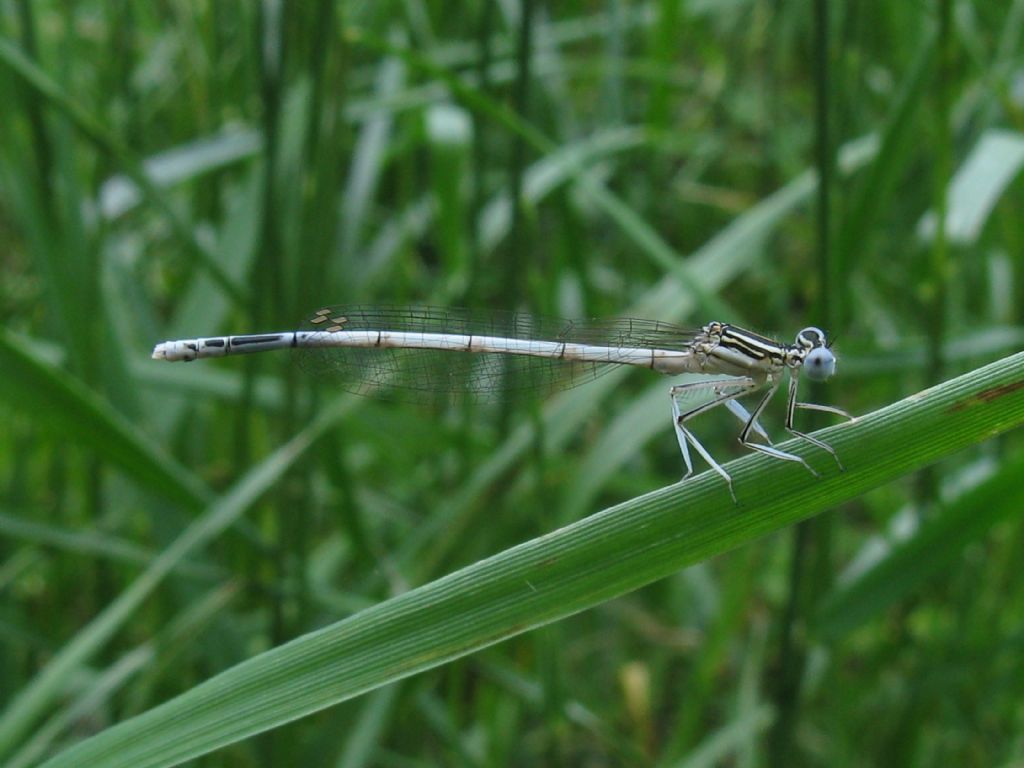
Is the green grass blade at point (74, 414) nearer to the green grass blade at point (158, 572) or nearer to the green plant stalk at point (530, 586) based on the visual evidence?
the green grass blade at point (158, 572)

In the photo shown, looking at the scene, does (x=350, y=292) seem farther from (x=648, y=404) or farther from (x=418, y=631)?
(x=418, y=631)

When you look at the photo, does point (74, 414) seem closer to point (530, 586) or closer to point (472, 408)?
point (530, 586)

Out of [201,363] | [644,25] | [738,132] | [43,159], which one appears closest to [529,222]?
[201,363]

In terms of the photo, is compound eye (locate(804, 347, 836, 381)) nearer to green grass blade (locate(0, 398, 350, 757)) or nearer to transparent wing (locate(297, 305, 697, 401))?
transparent wing (locate(297, 305, 697, 401))

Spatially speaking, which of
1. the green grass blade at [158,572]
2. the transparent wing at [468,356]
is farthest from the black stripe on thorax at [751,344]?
the green grass blade at [158,572]

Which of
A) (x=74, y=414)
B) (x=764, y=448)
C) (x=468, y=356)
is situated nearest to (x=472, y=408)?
(x=468, y=356)

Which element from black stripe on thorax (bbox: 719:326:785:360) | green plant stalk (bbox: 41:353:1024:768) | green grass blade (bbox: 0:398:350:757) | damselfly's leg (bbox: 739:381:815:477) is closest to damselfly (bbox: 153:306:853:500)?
black stripe on thorax (bbox: 719:326:785:360)

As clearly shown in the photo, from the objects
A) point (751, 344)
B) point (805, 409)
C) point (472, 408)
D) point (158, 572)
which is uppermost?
point (472, 408)
